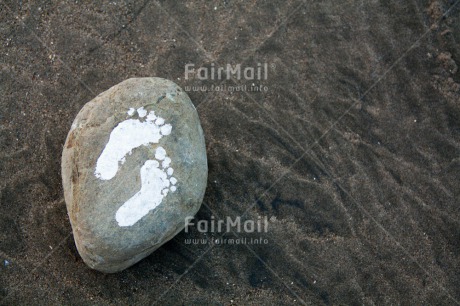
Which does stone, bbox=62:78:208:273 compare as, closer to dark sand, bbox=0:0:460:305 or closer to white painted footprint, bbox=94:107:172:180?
white painted footprint, bbox=94:107:172:180

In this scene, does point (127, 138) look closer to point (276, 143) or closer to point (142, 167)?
point (142, 167)

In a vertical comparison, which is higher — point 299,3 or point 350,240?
point 299,3

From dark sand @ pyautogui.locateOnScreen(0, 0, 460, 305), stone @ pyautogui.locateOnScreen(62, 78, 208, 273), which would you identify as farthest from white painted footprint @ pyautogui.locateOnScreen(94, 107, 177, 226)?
dark sand @ pyautogui.locateOnScreen(0, 0, 460, 305)

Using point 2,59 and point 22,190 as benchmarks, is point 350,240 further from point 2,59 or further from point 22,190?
point 2,59

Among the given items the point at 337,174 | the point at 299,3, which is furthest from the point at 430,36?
the point at 337,174

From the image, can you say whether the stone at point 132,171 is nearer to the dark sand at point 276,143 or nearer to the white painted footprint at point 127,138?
the white painted footprint at point 127,138

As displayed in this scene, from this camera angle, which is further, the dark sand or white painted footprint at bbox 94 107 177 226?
the dark sand

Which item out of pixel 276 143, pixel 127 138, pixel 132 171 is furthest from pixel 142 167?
pixel 276 143
